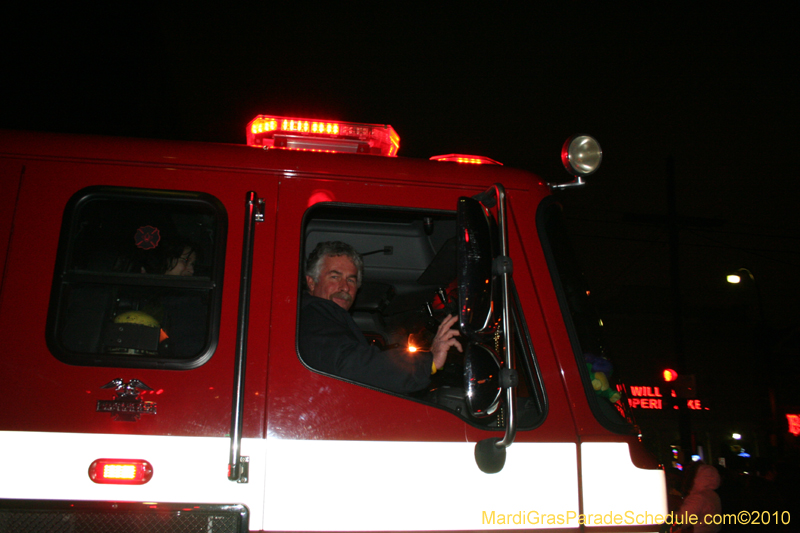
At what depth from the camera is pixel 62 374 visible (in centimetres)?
191

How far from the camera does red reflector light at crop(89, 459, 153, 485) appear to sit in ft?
6.04

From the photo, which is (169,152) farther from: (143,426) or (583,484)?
(583,484)

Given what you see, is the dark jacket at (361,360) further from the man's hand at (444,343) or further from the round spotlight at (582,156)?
the round spotlight at (582,156)

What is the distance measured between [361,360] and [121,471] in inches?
34.9

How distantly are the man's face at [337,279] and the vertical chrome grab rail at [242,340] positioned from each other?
85cm

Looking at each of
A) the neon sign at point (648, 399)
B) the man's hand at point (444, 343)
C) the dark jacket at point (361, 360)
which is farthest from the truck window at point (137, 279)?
the neon sign at point (648, 399)

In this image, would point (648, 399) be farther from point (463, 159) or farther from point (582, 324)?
point (463, 159)

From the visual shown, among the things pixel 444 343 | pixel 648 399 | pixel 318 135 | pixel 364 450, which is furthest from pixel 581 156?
pixel 648 399

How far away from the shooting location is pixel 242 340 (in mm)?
1941

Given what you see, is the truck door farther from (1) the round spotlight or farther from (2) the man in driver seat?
(1) the round spotlight

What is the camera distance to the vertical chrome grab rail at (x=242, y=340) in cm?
183

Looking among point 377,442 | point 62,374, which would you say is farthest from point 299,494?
point 62,374

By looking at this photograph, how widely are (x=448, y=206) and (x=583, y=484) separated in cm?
117

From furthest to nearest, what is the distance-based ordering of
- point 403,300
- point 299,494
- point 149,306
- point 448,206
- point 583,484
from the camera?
point 403,300, point 448,206, point 149,306, point 583,484, point 299,494
